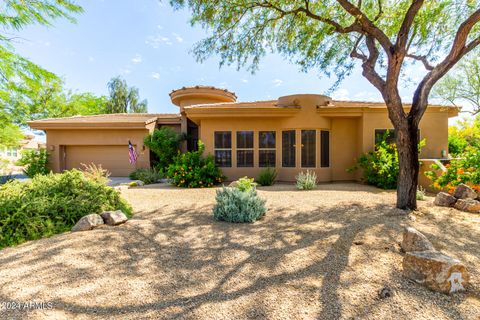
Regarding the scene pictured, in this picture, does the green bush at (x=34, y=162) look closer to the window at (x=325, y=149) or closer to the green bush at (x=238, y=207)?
the green bush at (x=238, y=207)

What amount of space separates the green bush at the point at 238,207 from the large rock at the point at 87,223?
2.33 metres

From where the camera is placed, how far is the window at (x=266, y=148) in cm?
1064

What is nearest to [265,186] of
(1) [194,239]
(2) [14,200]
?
(1) [194,239]

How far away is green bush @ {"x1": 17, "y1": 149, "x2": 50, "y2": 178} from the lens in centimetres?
1236

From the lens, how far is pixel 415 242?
3064 millimetres

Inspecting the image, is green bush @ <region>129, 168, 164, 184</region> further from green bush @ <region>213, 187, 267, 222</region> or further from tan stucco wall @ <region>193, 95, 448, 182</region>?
green bush @ <region>213, 187, 267, 222</region>

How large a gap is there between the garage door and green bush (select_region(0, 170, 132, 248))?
27.0 feet

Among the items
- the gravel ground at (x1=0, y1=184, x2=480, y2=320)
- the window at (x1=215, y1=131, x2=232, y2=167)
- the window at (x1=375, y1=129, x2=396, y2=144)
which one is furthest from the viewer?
the window at (x1=215, y1=131, x2=232, y2=167)

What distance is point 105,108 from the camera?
25.7 meters

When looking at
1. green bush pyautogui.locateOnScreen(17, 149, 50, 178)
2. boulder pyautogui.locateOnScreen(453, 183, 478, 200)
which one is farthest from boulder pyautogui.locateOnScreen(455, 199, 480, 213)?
green bush pyautogui.locateOnScreen(17, 149, 50, 178)

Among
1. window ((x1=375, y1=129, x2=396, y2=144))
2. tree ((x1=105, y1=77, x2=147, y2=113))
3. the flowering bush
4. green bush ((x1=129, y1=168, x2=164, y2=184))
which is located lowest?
green bush ((x1=129, y1=168, x2=164, y2=184))

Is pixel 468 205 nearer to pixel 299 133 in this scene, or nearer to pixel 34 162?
pixel 299 133

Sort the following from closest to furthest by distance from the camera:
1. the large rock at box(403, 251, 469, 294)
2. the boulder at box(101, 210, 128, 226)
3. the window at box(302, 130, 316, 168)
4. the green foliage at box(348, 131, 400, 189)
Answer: the large rock at box(403, 251, 469, 294)
the boulder at box(101, 210, 128, 226)
the green foliage at box(348, 131, 400, 189)
the window at box(302, 130, 316, 168)

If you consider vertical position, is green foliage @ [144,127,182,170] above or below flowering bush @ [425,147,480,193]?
above
